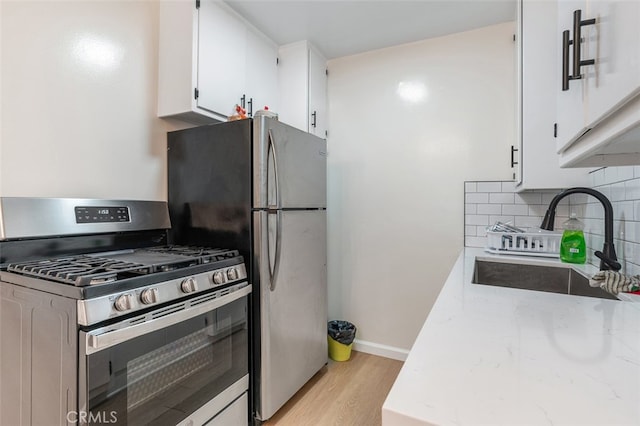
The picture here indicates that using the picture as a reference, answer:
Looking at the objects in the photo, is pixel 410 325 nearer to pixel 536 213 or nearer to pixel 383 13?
pixel 536 213

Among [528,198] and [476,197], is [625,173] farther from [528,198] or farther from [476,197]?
[476,197]

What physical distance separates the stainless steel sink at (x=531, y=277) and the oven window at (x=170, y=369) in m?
1.21

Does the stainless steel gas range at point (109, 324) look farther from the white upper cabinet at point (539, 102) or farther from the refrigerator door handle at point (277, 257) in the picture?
the white upper cabinet at point (539, 102)

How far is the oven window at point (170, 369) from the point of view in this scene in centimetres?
99

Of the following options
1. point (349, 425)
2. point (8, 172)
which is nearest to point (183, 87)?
point (8, 172)

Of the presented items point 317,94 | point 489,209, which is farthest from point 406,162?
point 317,94

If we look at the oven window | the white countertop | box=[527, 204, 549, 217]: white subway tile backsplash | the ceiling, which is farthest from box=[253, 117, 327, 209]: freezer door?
box=[527, 204, 549, 217]: white subway tile backsplash

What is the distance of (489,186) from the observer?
222 cm

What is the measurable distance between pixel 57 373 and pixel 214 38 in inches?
69.1

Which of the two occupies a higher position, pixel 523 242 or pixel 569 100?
pixel 569 100

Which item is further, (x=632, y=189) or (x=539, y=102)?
(x=539, y=102)

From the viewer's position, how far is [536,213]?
2127 mm

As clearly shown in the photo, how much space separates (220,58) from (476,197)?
193cm

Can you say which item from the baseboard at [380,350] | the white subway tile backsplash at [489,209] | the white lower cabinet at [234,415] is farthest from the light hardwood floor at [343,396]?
the white subway tile backsplash at [489,209]
